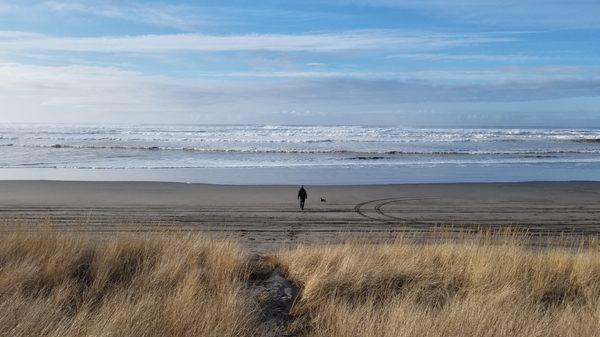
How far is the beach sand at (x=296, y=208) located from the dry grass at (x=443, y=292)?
12.8 ft

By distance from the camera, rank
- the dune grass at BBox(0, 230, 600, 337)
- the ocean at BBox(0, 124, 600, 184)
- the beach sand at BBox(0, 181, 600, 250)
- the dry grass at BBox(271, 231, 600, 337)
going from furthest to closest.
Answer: the ocean at BBox(0, 124, 600, 184)
the beach sand at BBox(0, 181, 600, 250)
the dry grass at BBox(271, 231, 600, 337)
the dune grass at BBox(0, 230, 600, 337)

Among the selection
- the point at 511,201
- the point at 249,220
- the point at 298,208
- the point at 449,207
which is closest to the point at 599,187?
the point at 511,201

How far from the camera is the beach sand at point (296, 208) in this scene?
13312 millimetres

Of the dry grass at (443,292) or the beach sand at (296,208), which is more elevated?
the dry grass at (443,292)

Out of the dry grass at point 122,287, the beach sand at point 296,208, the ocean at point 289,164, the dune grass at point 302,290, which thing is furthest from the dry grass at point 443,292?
the ocean at point 289,164

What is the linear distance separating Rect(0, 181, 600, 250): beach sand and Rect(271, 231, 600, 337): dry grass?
3916 millimetres

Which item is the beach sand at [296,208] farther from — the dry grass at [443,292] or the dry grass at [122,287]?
the dry grass at [443,292]

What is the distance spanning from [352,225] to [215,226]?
3.58 m

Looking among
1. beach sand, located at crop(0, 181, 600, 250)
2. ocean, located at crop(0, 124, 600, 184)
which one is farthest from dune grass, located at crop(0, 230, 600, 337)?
ocean, located at crop(0, 124, 600, 184)

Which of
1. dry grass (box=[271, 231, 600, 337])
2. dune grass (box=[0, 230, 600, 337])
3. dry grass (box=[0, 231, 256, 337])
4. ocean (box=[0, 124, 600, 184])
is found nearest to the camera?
dry grass (box=[0, 231, 256, 337])

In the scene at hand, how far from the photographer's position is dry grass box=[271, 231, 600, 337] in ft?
15.6

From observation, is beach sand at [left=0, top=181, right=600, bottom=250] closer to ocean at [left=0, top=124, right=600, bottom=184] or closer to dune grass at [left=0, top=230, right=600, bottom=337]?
ocean at [left=0, top=124, right=600, bottom=184]

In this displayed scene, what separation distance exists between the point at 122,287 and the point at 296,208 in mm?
11081

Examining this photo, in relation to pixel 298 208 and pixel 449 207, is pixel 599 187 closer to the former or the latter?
pixel 449 207
